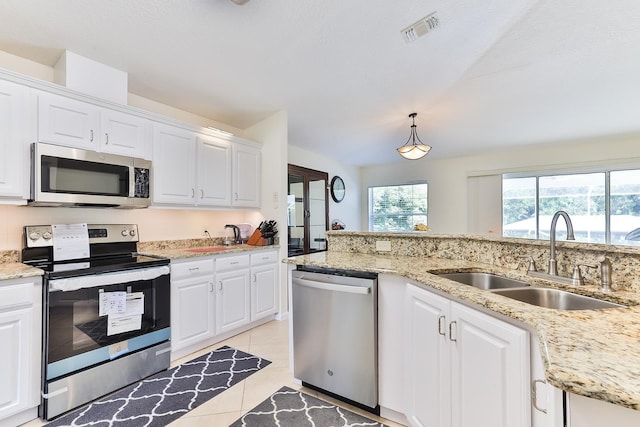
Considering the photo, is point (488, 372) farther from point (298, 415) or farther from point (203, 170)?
point (203, 170)

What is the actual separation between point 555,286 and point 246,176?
9.89ft

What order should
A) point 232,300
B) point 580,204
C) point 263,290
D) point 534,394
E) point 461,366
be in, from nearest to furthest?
point 534,394 < point 461,366 < point 232,300 < point 263,290 < point 580,204

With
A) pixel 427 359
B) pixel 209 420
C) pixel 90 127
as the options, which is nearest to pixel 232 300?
pixel 209 420

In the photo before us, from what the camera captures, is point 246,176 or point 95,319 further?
point 246,176

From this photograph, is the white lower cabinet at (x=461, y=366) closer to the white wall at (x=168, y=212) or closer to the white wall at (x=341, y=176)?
the white wall at (x=168, y=212)

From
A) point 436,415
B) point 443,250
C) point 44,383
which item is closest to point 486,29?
point 443,250

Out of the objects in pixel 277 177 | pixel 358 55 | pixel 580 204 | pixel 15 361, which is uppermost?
pixel 358 55

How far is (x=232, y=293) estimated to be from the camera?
292cm

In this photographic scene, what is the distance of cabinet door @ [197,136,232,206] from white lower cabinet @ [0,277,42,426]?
153cm

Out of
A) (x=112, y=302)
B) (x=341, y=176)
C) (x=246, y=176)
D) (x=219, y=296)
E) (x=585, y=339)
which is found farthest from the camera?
(x=341, y=176)

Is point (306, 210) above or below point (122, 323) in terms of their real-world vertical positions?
above

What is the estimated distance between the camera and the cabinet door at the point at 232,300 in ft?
9.20

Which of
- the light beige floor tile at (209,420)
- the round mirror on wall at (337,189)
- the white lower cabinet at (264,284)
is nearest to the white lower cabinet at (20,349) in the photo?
the light beige floor tile at (209,420)

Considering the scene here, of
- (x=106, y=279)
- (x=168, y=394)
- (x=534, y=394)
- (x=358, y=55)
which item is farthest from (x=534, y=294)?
(x=106, y=279)
